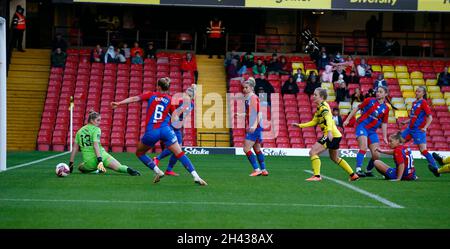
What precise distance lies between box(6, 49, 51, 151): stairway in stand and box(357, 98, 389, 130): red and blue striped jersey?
54.0 ft

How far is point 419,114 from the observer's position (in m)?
21.0

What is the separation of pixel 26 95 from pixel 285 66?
1102cm

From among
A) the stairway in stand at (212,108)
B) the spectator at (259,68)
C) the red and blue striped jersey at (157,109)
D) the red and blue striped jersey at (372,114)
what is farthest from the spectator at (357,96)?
the red and blue striped jersey at (157,109)

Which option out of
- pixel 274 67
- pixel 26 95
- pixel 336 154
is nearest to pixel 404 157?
pixel 336 154

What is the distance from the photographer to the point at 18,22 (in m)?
36.6

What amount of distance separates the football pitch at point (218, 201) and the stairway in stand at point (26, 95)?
13313 mm

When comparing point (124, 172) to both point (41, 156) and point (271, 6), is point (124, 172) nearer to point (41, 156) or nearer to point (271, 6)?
point (41, 156)

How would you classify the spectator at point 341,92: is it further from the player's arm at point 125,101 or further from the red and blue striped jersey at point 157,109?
the player's arm at point 125,101

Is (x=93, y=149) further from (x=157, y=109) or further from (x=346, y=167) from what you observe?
(x=346, y=167)

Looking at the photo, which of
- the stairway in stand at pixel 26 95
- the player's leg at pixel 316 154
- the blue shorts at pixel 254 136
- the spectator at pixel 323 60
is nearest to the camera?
the player's leg at pixel 316 154

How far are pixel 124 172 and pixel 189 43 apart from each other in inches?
853

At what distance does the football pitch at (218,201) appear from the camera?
11.4m
